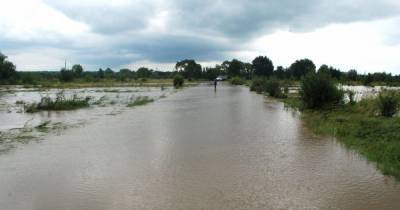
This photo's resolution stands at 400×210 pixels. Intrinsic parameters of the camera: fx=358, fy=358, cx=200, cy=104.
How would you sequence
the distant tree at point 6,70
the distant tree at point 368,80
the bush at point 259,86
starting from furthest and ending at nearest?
the distant tree at point 6,70 → the distant tree at point 368,80 → the bush at point 259,86

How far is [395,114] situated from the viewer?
48.6ft

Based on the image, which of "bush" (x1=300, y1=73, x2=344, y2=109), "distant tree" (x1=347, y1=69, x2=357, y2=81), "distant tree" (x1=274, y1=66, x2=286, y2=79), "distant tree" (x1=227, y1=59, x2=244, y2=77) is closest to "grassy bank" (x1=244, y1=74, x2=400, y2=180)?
"bush" (x1=300, y1=73, x2=344, y2=109)

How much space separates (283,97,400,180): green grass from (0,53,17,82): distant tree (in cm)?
8105

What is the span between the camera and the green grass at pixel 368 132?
27.3 feet

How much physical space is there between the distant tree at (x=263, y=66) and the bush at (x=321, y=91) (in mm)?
98081

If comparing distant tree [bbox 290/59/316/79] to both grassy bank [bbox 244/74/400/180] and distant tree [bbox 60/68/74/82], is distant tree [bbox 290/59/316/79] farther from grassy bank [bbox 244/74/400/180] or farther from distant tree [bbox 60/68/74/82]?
grassy bank [bbox 244/74/400/180]

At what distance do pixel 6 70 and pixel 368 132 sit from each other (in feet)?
285

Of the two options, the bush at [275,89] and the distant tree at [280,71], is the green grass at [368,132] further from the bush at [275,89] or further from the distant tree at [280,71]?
the distant tree at [280,71]

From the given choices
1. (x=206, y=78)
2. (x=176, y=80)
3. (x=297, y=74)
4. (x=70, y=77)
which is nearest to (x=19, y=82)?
(x=70, y=77)

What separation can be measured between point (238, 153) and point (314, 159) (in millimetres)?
2061

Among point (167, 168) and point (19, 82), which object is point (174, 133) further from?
point (19, 82)

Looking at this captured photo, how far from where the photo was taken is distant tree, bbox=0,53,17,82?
3190 inches

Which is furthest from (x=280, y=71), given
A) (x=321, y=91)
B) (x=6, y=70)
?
(x=321, y=91)

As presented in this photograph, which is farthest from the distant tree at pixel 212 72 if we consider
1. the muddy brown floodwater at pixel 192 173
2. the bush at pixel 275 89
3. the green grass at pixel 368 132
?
the muddy brown floodwater at pixel 192 173
